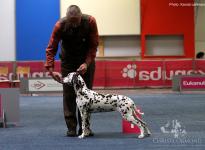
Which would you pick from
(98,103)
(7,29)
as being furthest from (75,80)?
(7,29)

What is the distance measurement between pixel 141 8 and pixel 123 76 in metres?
4.94

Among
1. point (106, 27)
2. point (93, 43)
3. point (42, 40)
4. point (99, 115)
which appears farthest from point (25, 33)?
point (93, 43)

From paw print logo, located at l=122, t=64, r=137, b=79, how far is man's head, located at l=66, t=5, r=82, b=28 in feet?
37.2

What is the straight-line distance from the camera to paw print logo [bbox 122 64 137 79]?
1756cm

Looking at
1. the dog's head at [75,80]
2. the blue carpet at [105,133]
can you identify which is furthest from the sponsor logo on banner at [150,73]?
the dog's head at [75,80]

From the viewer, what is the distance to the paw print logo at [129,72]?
1756 centimetres

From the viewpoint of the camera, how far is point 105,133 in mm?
6855

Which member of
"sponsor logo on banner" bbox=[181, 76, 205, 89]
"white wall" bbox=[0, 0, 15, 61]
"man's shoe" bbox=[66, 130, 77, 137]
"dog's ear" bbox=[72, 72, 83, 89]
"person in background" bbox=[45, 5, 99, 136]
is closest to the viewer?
"dog's ear" bbox=[72, 72, 83, 89]

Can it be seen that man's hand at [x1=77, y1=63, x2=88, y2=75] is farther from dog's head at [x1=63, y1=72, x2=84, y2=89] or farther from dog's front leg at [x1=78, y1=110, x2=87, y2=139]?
dog's front leg at [x1=78, y1=110, x2=87, y2=139]

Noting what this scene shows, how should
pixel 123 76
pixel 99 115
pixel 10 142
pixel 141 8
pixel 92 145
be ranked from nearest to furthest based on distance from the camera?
pixel 92 145, pixel 10 142, pixel 99 115, pixel 123 76, pixel 141 8

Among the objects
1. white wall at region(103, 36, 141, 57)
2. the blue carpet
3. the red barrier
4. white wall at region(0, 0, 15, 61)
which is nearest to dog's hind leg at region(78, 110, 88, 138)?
the blue carpet

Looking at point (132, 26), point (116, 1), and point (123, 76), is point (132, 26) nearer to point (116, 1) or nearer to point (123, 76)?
point (116, 1)

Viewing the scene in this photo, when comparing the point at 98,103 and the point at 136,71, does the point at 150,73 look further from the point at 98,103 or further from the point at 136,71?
the point at 98,103

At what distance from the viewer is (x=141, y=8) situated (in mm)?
21391
